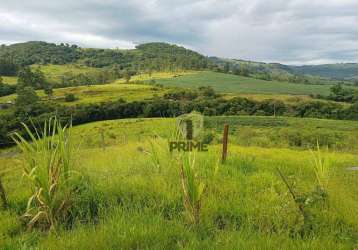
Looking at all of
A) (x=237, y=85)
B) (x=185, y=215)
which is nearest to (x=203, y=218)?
(x=185, y=215)

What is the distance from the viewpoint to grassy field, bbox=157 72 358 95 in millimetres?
116250

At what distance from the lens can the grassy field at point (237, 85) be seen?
381 feet

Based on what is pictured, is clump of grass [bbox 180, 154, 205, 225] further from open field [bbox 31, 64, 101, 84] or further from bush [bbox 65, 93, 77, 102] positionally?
open field [bbox 31, 64, 101, 84]

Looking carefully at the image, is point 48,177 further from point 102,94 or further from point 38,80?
point 38,80

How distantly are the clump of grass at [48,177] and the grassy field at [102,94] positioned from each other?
292ft

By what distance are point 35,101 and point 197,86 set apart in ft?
170

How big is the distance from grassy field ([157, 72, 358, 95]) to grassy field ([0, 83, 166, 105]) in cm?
1612

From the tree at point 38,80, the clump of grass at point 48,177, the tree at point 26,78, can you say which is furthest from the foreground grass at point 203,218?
the tree at point 38,80

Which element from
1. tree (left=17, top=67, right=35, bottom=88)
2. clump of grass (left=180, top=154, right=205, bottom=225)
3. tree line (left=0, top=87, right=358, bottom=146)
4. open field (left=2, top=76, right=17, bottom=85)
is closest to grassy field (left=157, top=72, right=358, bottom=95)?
tree line (left=0, top=87, right=358, bottom=146)

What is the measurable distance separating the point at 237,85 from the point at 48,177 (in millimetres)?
122616

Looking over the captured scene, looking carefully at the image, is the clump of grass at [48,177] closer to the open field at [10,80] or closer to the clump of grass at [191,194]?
the clump of grass at [191,194]

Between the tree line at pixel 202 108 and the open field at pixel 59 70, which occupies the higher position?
the open field at pixel 59 70

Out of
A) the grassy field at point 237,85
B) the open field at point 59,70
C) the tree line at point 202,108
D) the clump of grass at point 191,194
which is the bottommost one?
the tree line at point 202,108

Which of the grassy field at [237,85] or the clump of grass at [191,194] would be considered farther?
the grassy field at [237,85]
